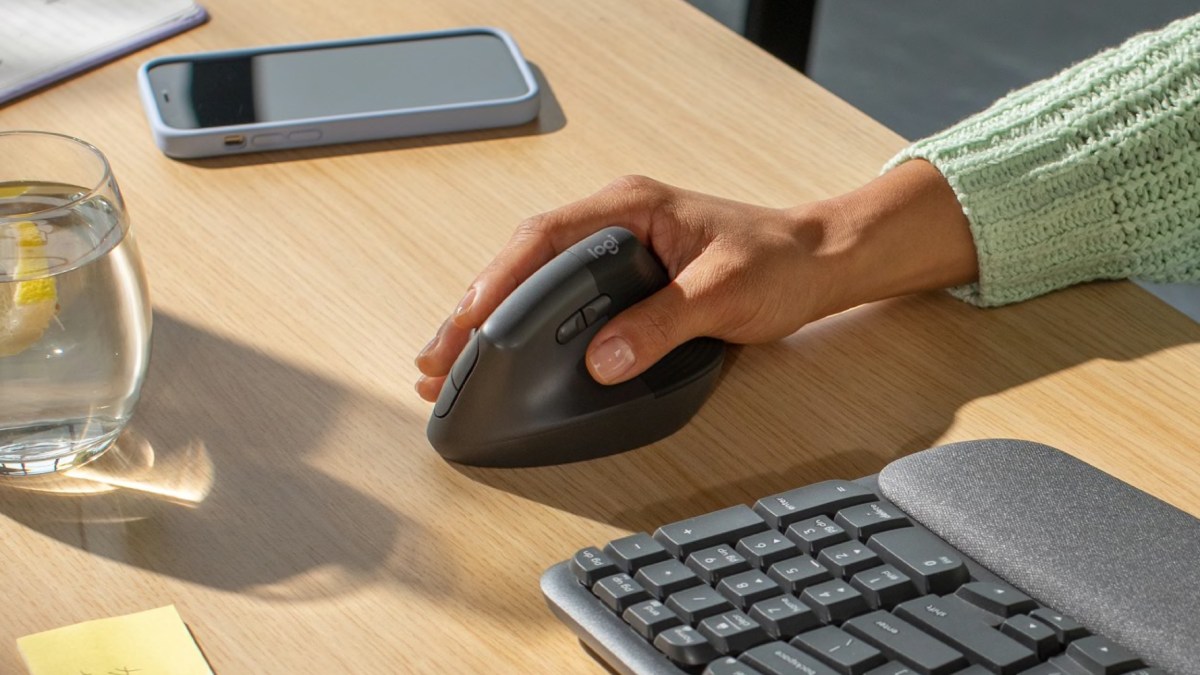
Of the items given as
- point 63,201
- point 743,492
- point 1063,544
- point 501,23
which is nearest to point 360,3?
point 501,23

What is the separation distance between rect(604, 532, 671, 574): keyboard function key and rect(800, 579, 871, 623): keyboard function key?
0.20 feet

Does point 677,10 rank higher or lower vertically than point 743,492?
higher

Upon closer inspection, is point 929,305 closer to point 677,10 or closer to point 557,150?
point 557,150

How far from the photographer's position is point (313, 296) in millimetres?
730

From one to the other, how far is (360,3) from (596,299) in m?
0.47

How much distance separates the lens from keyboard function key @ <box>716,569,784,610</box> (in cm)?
52

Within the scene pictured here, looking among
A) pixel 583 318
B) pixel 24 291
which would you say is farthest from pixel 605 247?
pixel 24 291

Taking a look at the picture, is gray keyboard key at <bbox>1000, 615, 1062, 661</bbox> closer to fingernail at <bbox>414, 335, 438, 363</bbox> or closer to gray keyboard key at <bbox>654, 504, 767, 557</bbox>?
gray keyboard key at <bbox>654, 504, 767, 557</bbox>

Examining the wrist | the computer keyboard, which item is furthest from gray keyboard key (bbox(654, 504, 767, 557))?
the wrist

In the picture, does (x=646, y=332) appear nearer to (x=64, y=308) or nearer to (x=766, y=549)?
(x=766, y=549)

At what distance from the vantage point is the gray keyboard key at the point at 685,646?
1.62 feet

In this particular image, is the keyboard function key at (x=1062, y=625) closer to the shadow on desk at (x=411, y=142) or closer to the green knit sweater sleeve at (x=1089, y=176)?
the green knit sweater sleeve at (x=1089, y=176)

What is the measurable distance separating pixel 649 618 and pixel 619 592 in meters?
0.02

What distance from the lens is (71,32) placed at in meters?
0.94
